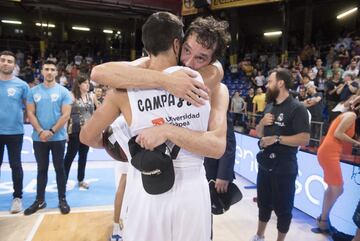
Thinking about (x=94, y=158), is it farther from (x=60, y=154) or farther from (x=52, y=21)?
(x=52, y=21)

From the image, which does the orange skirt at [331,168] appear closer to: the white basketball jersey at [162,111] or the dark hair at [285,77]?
the dark hair at [285,77]

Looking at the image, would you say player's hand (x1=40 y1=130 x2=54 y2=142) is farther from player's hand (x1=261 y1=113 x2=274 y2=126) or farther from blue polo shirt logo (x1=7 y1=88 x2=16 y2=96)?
player's hand (x1=261 y1=113 x2=274 y2=126)

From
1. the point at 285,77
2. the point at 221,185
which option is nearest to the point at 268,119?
the point at 285,77

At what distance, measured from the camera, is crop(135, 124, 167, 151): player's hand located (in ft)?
4.44

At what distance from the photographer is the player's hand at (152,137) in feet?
4.44

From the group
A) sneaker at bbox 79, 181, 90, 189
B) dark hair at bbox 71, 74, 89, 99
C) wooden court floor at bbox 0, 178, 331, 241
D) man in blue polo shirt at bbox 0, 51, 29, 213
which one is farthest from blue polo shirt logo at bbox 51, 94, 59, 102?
sneaker at bbox 79, 181, 90, 189

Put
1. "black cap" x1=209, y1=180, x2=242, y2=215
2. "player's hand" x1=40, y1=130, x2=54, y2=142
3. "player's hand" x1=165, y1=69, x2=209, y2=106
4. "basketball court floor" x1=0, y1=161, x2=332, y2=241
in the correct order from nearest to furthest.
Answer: "player's hand" x1=165, y1=69, x2=209, y2=106, "black cap" x1=209, y1=180, x2=242, y2=215, "basketball court floor" x1=0, y1=161, x2=332, y2=241, "player's hand" x1=40, y1=130, x2=54, y2=142

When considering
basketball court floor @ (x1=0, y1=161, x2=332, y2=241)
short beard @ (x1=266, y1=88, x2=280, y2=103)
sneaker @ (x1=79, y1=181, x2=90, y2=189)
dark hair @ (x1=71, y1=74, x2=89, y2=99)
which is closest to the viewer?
short beard @ (x1=266, y1=88, x2=280, y2=103)

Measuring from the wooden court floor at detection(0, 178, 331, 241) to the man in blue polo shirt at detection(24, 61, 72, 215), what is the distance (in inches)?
7.7

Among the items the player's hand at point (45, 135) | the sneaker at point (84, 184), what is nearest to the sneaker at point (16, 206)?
the player's hand at point (45, 135)

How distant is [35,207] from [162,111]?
133 inches

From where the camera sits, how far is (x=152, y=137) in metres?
1.36

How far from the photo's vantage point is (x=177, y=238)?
148 centimetres

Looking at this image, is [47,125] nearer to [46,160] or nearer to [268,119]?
[46,160]
